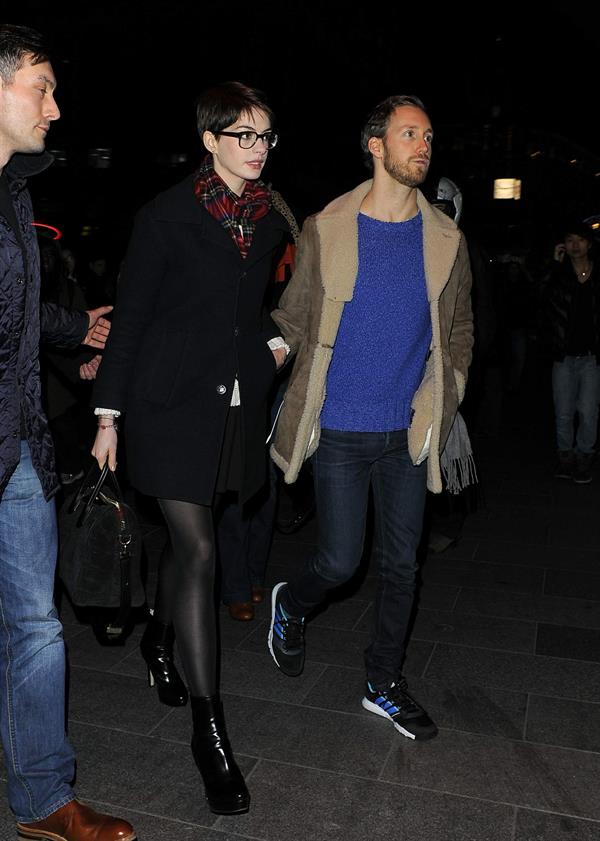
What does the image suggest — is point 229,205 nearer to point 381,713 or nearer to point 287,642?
point 287,642

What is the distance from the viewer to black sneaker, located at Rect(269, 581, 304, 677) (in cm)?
398

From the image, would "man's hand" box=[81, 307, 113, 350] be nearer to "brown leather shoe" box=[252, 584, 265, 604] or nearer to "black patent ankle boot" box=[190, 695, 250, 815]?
"black patent ankle boot" box=[190, 695, 250, 815]

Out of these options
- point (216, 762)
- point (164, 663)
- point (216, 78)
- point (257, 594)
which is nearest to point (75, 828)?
point (216, 762)

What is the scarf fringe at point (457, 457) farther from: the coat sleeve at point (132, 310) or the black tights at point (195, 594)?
the coat sleeve at point (132, 310)

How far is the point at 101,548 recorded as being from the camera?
117 inches

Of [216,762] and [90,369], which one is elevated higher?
[90,369]

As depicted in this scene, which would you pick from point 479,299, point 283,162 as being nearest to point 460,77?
point 283,162

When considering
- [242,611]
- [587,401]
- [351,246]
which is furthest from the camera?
[587,401]

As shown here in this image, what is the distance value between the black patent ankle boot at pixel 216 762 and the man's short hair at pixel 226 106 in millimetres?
1910

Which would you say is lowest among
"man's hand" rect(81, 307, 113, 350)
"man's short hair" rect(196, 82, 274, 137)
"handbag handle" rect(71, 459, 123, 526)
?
"handbag handle" rect(71, 459, 123, 526)

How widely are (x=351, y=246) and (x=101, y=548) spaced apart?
1361 mm

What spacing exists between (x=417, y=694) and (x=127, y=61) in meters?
18.4

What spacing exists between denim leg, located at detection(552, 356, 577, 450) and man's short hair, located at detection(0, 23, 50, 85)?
23.1ft

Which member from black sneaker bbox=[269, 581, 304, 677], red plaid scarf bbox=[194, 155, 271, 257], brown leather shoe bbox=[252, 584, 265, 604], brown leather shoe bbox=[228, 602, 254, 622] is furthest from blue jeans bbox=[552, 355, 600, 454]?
red plaid scarf bbox=[194, 155, 271, 257]
